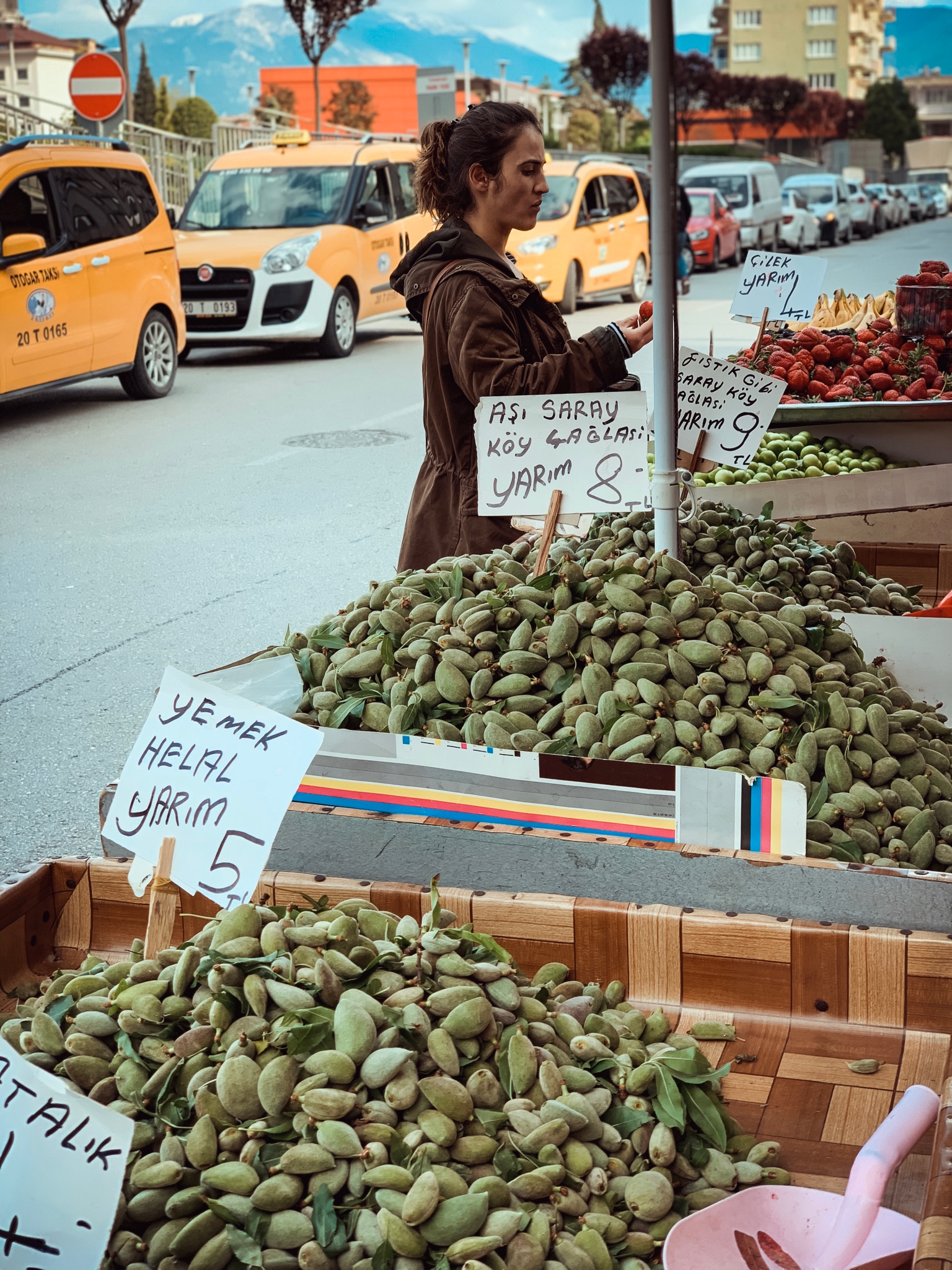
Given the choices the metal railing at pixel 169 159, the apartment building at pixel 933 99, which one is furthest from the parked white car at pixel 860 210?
the apartment building at pixel 933 99

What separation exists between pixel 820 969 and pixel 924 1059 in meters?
0.17

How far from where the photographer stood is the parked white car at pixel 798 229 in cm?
2539

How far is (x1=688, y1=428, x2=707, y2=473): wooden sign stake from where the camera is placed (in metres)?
2.96

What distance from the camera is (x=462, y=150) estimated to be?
9.71ft

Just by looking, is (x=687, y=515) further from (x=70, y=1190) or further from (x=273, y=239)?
(x=273, y=239)

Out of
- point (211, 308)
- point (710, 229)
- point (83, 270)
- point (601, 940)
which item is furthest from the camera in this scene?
point (710, 229)

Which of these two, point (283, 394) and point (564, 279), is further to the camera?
point (564, 279)

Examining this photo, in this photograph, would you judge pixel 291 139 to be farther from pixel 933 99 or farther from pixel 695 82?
pixel 933 99

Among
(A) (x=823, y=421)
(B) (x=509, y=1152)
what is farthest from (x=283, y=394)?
(B) (x=509, y=1152)

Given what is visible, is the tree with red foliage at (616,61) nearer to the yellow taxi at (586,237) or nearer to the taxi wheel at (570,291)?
the yellow taxi at (586,237)

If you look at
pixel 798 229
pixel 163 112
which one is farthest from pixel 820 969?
pixel 163 112

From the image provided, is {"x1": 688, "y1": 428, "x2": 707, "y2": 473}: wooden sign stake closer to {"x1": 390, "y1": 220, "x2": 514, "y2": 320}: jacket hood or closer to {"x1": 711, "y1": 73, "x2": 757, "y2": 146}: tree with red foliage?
{"x1": 390, "y1": 220, "x2": 514, "y2": 320}: jacket hood

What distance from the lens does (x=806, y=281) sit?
432 centimetres

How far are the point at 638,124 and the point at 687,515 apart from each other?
70.1 meters
